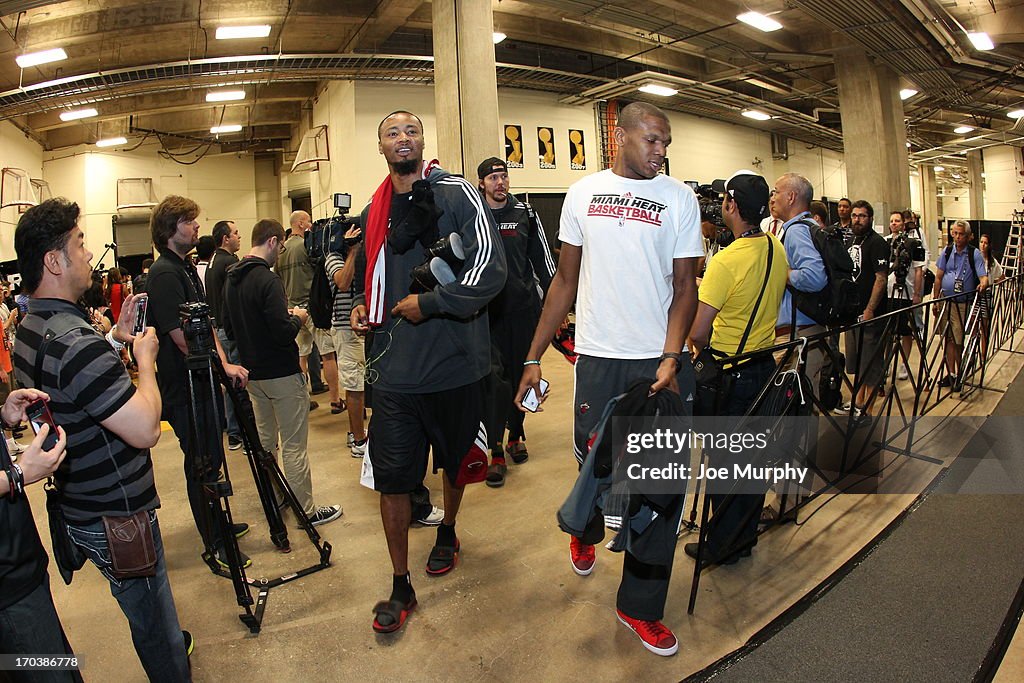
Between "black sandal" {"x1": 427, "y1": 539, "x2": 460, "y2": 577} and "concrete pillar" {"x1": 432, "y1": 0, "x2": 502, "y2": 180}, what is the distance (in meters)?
5.41

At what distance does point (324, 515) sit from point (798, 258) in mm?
2783

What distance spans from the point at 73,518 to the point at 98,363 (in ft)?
1.57

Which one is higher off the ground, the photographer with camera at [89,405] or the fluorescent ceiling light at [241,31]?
the fluorescent ceiling light at [241,31]

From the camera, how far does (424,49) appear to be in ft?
35.1

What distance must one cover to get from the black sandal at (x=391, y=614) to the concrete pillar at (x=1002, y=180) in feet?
87.7

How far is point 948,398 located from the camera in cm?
552

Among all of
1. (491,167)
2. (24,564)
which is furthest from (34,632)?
(491,167)

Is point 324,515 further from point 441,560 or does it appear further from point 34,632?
point 34,632

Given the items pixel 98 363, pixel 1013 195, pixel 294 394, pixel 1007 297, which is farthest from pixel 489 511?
pixel 1013 195

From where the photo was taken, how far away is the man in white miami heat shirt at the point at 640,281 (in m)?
2.18

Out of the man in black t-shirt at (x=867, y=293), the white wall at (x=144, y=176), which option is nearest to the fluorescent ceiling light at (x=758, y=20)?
the man in black t-shirt at (x=867, y=293)

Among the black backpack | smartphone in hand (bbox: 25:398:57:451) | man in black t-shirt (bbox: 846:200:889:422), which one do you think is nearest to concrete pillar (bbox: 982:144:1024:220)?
man in black t-shirt (bbox: 846:200:889:422)

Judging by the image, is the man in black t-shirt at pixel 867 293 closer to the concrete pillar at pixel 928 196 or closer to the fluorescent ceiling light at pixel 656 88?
the fluorescent ceiling light at pixel 656 88

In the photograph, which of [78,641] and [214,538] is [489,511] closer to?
[214,538]
